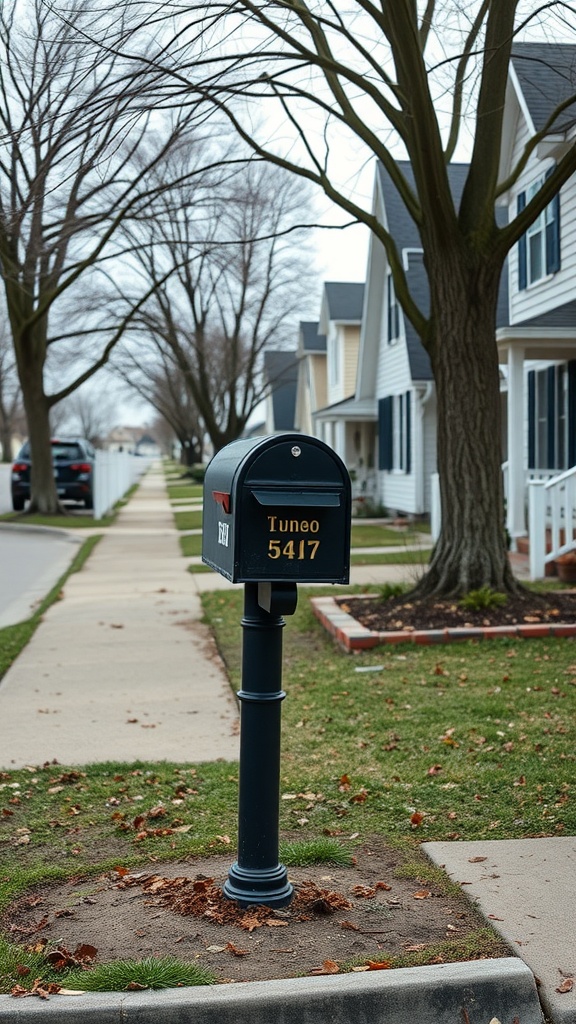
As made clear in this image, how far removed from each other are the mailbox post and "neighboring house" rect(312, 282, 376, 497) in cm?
2400

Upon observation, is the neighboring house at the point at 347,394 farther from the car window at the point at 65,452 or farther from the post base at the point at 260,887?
the post base at the point at 260,887

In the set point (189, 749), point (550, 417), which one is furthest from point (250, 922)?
point (550, 417)

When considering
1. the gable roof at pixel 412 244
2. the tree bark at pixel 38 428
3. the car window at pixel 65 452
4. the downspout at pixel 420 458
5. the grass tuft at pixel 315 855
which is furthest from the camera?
the car window at pixel 65 452

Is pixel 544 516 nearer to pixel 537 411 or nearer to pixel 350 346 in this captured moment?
pixel 537 411

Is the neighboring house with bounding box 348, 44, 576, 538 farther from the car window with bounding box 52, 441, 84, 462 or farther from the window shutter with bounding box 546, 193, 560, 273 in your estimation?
the car window with bounding box 52, 441, 84, 462

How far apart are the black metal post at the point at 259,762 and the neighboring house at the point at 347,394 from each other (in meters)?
24.0

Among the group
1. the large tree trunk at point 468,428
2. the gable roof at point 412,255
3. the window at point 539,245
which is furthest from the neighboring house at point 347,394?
the large tree trunk at point 468,428

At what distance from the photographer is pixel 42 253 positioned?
9.19 meters

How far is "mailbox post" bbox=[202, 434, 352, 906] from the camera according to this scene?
3752 mm

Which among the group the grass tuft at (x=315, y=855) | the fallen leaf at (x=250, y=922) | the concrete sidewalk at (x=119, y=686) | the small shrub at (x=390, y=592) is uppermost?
the small shrub at (x=390, y=592)

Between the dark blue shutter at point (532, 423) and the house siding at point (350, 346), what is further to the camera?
the house siding at point (350, 346)

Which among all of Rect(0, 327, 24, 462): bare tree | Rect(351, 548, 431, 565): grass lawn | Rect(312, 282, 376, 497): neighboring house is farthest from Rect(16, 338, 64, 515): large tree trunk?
Rect(0, 327, 24, 462): bare tree

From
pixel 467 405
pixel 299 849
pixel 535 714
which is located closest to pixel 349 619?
pixel 467 405

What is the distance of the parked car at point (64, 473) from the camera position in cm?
2892
